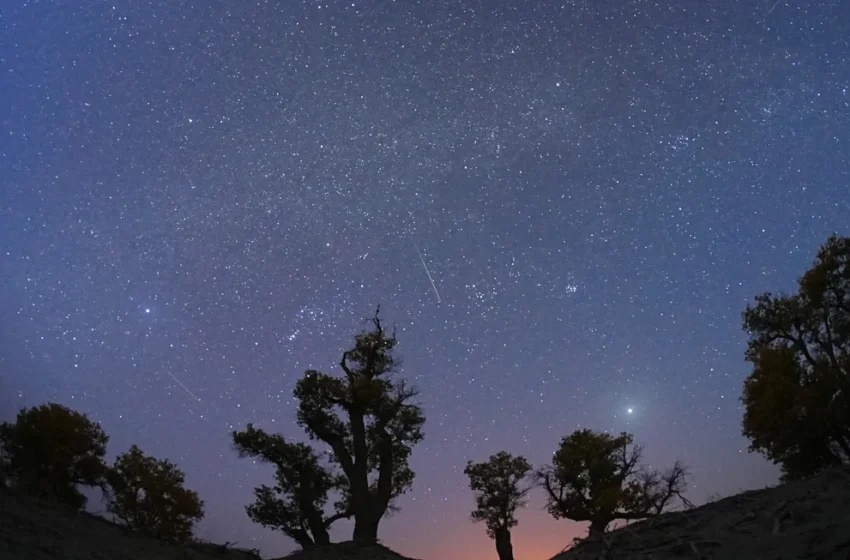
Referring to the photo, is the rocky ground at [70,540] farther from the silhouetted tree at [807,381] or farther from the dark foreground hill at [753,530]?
the silhouetted tree at [807,381]

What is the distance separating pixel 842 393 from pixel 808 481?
24.6 metres

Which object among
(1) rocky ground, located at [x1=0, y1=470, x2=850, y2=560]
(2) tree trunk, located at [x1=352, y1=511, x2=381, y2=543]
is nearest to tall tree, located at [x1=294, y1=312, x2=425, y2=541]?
(2) tree trunk, located at [x1=352, y1=511, x2=381, y2=543]

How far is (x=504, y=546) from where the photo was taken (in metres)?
30.5

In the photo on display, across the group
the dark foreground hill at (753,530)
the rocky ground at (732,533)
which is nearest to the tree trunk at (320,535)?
the rocky ground at (732,533)

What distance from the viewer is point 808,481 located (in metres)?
9.62

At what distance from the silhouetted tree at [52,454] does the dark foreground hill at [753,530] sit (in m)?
34.3

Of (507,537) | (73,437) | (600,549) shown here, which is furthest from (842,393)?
(73,437)

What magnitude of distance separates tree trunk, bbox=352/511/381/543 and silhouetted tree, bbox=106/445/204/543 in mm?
15500

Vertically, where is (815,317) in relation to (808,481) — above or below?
above

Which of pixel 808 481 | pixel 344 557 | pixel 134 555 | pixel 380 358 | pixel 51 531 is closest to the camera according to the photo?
pixel 808 481

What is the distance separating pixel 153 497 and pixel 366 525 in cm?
1909

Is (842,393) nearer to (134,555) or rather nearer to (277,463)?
(277,463)

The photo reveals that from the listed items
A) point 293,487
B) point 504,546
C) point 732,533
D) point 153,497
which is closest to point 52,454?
point 153,497

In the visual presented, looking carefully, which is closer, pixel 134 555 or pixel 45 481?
pixel 134 555
